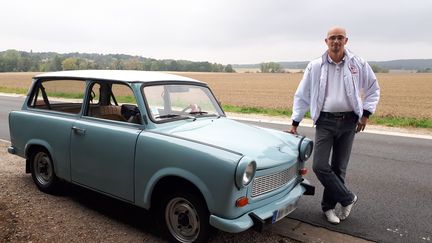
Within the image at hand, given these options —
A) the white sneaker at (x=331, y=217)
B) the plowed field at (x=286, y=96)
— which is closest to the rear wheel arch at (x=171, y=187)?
the white sneaker at (x=331, y=217)

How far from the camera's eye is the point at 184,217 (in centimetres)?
326

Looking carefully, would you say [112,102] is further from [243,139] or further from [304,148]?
[304,148]

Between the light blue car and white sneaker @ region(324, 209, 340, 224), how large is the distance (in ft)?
1.59

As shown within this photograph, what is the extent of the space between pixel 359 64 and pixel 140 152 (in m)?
2.29

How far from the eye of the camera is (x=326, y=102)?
3.66 metres

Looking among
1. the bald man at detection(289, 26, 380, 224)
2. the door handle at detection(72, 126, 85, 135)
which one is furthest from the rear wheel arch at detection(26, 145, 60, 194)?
the bald man at detection(289, 26, 380, 224)

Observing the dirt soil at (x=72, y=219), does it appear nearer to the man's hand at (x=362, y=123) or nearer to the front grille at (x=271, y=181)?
the front grille at (x=271, y=181)

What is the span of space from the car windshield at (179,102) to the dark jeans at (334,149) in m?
1.25

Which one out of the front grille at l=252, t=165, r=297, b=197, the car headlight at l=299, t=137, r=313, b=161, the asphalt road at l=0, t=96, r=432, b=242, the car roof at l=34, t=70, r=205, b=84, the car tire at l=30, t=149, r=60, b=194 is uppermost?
the car roof at l=34, t=70, r=205, b=84

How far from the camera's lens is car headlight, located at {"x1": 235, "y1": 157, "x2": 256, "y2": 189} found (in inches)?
111

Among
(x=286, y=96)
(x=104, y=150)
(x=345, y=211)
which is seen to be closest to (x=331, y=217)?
(x=345, y=211)

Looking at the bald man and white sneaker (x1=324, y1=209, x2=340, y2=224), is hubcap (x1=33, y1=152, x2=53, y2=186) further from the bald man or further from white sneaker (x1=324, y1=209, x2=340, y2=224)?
white sneaker (x1=324, y1=209, x2=340, y2=224)

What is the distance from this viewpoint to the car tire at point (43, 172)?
4.52 m

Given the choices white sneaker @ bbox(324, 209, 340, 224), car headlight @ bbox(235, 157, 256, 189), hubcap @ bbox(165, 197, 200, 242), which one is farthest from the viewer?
white sneaker @ bbox(324, 209, 340, 224)
